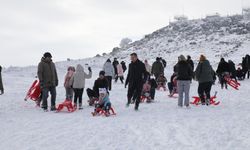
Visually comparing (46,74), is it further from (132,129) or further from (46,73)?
(132,129)

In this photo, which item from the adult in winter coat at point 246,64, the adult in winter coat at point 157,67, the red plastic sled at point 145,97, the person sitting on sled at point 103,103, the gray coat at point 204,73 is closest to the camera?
the person sitting on sled at point 103,103

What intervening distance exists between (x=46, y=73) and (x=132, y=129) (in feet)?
15.6

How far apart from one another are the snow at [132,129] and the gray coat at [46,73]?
925 mm

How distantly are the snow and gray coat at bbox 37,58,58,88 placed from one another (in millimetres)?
925

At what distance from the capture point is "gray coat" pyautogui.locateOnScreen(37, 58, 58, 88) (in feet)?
41.5

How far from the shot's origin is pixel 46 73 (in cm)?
1270

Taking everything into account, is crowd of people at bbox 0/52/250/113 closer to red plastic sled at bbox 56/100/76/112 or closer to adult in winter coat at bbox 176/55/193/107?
adult in winter coat at bbox 176/55/193/107

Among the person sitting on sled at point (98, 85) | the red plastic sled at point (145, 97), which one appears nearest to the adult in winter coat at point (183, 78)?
the red plastic sled at point (145, 97)

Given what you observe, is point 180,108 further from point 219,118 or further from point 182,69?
point 219,118

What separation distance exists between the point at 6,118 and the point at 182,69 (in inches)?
217

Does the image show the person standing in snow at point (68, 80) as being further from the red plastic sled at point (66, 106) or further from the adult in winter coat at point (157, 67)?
the adult in winter coat at point (157, 67)

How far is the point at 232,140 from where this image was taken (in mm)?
7480

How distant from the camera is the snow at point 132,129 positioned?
749cm

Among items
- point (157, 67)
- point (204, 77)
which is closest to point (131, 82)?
point (204, 77)
